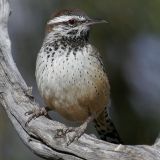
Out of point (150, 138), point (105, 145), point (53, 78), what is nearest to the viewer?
point (105, 145)

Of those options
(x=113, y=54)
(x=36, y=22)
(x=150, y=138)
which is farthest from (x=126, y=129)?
(x=36, y=22)

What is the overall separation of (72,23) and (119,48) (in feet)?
9.30

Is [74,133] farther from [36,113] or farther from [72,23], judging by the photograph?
[72,23]

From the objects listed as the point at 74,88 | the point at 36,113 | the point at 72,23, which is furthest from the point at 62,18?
the point at 36,113

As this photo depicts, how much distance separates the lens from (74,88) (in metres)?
7.81

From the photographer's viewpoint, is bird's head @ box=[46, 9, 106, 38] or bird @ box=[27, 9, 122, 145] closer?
bird @ box=[27, 9, 122, 145]

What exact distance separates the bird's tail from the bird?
0.43m

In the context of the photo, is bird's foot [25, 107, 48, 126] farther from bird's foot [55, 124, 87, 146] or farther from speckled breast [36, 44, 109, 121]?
bird's foot [55, 124, 87, 146]

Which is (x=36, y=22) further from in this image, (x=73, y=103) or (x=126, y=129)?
(x=73, y=103)

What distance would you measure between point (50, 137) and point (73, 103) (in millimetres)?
741

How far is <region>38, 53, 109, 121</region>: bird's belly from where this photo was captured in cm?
777

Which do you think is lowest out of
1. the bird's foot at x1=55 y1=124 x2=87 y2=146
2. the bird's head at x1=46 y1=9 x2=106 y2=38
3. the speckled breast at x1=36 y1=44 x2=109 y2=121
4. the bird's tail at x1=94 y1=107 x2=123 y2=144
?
the bird's tail at x1=94 y1=107 x2=123 y2=144

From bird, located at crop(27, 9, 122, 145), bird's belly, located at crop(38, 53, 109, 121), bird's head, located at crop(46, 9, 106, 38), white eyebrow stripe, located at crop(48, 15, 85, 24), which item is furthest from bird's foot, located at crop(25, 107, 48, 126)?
white eyebrow stripe, located at crop(48, 15, 85, 24)

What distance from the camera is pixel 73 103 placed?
795cm
